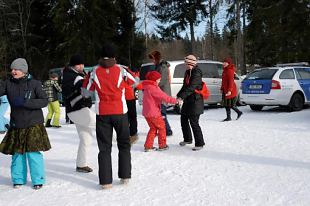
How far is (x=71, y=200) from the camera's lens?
5.13 meters

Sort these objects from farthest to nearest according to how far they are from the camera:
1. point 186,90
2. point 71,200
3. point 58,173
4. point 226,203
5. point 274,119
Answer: point 274,119 < point 186,90 < point 58,173 < point 71,200 < point 226,203

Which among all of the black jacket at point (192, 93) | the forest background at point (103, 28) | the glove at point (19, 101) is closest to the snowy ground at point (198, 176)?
the black jacket at point (192, 93)

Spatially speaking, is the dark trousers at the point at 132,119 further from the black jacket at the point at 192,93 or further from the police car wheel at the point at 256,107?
the police car wheel at the point at 256,107

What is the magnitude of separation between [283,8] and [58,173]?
73.2 feet

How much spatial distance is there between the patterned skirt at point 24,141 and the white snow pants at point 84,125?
69cm

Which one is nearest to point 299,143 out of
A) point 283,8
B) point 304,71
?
point 304,71

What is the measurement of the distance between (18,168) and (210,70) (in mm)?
11058

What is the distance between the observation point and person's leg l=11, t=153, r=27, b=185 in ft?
18.9

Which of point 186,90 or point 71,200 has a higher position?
point 186,90

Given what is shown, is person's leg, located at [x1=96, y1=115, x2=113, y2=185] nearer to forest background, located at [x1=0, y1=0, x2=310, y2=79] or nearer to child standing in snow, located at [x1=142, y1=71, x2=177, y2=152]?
→ child standing in snow, located at [x1=142, y1=71, x2=177, y2=152]

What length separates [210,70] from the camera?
15922mm

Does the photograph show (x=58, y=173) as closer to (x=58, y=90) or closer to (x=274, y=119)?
(x=58, y=90)

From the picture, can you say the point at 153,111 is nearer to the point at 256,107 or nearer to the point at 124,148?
the point at 124,148

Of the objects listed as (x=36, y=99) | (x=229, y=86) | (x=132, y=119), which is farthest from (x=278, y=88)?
(x=36, y=99)
